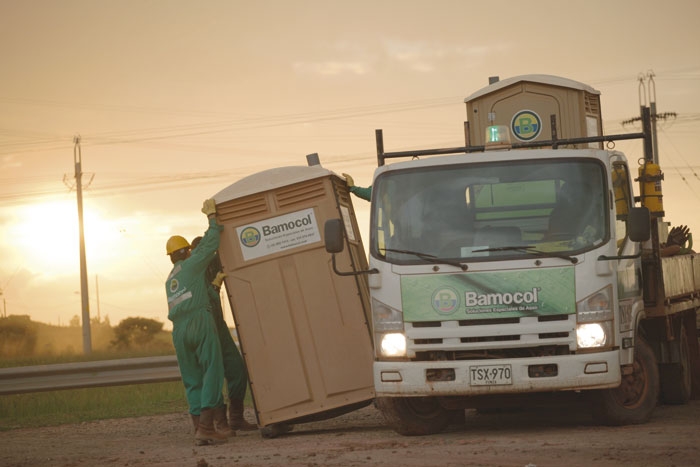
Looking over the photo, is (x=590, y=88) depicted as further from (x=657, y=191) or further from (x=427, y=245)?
(x=427, y=245)

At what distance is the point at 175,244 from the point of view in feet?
41.2

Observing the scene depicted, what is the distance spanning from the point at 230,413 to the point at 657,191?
5186 mm

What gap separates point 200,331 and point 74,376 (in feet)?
18.3

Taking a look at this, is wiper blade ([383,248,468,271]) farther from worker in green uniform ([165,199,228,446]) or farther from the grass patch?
the grass patch

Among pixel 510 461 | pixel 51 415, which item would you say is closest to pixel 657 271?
pixel 510 461

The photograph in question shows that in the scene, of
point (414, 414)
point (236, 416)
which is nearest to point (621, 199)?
point (414, 414)

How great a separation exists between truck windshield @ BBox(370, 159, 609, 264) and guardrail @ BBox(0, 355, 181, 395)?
24.5ft

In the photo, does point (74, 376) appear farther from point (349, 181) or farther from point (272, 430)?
point (349, 181)

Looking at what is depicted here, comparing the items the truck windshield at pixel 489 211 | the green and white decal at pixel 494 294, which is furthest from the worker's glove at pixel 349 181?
the green and white decal at pixel 494 294

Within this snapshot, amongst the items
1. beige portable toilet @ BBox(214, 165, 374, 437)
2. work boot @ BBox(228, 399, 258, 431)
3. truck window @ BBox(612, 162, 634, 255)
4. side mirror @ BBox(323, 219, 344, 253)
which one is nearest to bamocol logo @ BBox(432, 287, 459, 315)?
side mirror @ BBox(323, 219, 344, 253)

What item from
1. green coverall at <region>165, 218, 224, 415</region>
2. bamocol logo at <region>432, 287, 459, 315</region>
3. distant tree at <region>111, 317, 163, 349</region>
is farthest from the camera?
distant tree at <region>111, 317, 163, 349</region>

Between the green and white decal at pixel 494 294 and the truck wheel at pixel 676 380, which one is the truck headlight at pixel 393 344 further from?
the truck wheel at pixel 676 380

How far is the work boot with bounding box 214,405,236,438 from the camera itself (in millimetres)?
12297

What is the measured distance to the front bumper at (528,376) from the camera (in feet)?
33.9
